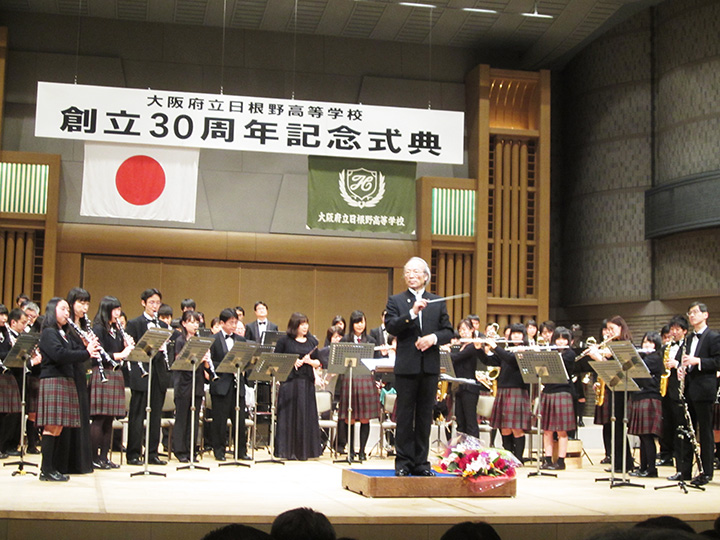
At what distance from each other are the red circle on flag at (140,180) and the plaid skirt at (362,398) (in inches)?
160

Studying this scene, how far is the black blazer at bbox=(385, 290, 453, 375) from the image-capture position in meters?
6.38

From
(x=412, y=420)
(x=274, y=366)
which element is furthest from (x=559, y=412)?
(x=274, y=366)

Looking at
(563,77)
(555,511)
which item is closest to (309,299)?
(563,77)

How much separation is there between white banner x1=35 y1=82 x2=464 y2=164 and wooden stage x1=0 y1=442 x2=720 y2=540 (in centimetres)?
540

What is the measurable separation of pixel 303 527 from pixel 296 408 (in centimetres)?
706

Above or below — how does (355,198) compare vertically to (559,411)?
above

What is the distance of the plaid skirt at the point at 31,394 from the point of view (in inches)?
356

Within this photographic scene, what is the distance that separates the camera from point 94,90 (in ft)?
38.2

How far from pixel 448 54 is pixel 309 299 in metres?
4.75

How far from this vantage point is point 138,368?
325 inches

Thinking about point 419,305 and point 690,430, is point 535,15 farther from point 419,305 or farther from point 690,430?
point 419,305

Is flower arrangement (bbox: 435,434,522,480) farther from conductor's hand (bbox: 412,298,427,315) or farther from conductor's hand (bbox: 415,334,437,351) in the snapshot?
conductor's hand (bbox: 412,298,427,315)

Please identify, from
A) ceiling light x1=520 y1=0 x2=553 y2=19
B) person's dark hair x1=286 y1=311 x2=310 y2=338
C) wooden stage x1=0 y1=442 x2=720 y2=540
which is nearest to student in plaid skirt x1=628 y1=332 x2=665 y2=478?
wooden stage x1=0 y1=442 x2=720 y2=540

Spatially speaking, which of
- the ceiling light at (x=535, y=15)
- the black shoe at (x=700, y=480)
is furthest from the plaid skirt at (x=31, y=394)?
the ceiling light at (x=535, y=15)
